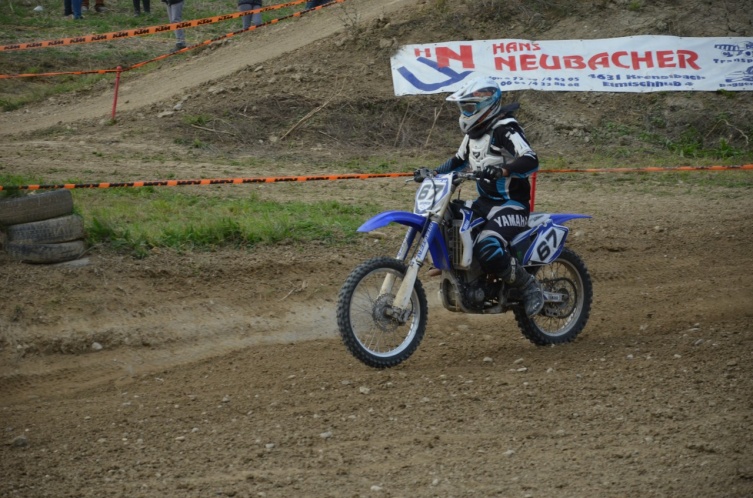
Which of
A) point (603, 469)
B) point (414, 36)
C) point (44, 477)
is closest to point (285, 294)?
point (44, 477)

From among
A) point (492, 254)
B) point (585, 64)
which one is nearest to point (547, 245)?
→ point (492, 254)

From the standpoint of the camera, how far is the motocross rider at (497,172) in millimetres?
7043

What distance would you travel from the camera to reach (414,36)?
17.4m

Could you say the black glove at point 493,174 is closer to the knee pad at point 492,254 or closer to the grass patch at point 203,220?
the knee pad at point 492,254

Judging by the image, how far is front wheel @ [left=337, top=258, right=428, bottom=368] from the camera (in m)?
6.59

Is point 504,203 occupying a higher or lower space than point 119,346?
higher

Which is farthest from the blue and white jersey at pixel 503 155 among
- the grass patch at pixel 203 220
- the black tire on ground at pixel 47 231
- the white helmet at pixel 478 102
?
the black tire on ground at pixel 47 231

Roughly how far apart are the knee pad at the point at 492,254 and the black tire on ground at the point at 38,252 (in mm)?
4117

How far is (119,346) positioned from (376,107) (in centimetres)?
933

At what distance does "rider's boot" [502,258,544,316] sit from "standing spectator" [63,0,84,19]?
18.7 meters

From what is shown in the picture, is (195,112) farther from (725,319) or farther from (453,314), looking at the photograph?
(725,319)

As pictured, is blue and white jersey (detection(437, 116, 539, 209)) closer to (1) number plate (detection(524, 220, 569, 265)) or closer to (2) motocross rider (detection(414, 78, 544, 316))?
(2) motocross rider (detection(414, 78, 544, 316))

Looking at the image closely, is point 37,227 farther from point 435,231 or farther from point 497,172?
point 497,172

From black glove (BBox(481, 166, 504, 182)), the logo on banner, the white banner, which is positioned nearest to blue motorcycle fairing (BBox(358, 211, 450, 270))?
black glove (BBox(481, 166, 504, 182))
